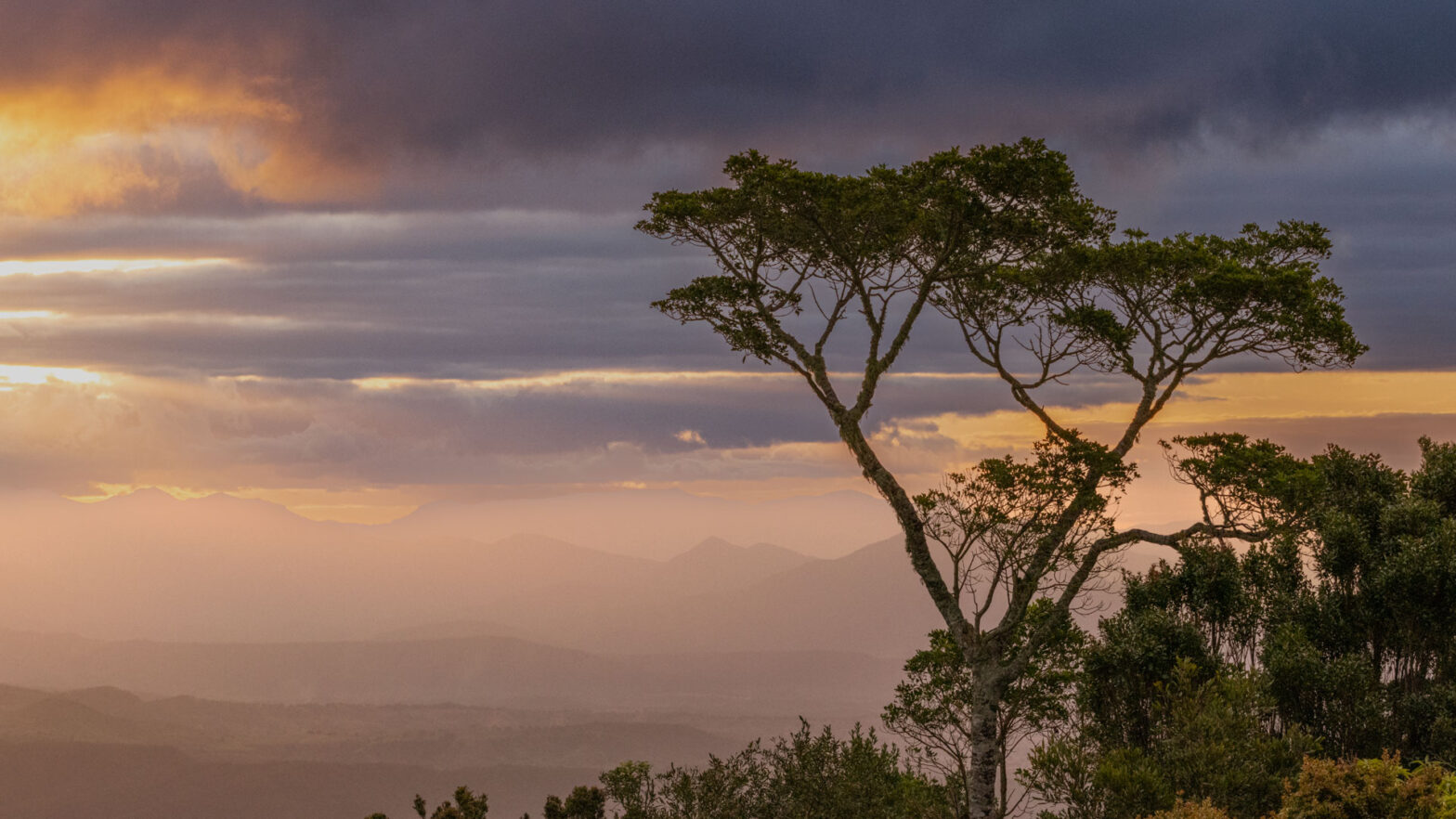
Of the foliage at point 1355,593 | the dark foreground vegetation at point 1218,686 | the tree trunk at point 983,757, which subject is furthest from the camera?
the foliage at point 1355,593

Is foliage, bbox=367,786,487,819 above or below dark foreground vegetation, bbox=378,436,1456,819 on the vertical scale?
below

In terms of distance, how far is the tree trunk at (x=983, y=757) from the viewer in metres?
32.6

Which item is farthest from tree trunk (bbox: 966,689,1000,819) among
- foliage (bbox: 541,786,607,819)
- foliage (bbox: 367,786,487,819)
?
foliage (bbox: 367,786,487,819)

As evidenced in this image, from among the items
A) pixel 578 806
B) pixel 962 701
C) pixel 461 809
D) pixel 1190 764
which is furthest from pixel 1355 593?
pixel 461 809

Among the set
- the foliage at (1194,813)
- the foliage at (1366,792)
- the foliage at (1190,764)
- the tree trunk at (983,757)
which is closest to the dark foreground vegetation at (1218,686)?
the foliage at (1190,764)

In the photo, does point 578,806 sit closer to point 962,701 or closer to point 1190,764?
point 962,701

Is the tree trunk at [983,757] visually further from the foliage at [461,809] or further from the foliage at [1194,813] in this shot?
the foliage at [461,809]

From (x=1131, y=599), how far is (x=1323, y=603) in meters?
6.22

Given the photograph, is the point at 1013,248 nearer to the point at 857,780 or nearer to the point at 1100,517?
the point at 1100,517

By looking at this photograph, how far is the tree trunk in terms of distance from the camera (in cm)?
3256

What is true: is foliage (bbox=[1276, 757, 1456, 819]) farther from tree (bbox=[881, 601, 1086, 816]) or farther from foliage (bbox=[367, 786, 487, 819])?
foliage (bbox=[367, 786, 487, 819])

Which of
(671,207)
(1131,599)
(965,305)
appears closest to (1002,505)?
(965,305)

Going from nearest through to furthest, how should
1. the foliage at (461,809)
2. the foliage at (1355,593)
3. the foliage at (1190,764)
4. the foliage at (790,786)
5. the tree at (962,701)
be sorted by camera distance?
the foliage at (1190,764), the foliage at (1355,593), the foliage at (461,809), the tree at (962,701), the foliage at (790,786)

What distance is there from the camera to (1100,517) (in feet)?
110
